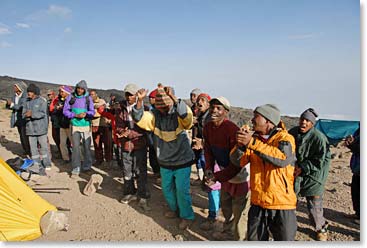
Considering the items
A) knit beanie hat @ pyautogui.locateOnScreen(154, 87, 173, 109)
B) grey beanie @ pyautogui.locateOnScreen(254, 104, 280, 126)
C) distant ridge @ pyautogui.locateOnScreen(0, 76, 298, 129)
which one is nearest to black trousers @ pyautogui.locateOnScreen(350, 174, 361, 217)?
grey beanie @ pyautogui.locateOnScreen(254, 104, 280, 126)

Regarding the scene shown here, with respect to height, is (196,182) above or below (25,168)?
Result: below

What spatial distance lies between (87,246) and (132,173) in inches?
55.6

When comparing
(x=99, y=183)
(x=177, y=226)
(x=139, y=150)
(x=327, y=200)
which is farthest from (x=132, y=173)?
(x=327, y=200)

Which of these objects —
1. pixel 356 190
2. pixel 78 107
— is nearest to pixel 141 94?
pixel 78 107

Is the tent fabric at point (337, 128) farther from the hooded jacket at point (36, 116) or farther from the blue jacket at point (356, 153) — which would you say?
the hooded jacket at point (36, 116)

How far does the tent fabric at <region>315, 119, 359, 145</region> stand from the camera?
9586mm

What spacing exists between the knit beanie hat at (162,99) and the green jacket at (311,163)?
1.74 metres

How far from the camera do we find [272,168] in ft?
9.35

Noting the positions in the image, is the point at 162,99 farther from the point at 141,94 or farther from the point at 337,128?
the point at 337,128

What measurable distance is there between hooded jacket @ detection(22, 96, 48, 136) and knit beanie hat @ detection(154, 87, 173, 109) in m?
3.05

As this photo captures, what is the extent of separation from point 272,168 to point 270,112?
52cm

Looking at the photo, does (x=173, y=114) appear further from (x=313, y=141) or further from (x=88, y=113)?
(x=88, y=113)

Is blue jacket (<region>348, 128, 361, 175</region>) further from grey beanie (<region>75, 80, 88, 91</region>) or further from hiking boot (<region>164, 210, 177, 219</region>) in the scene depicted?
grey beanie (<region>75, 80, 88, 91</region>)

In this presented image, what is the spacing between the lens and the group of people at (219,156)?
286 cm
